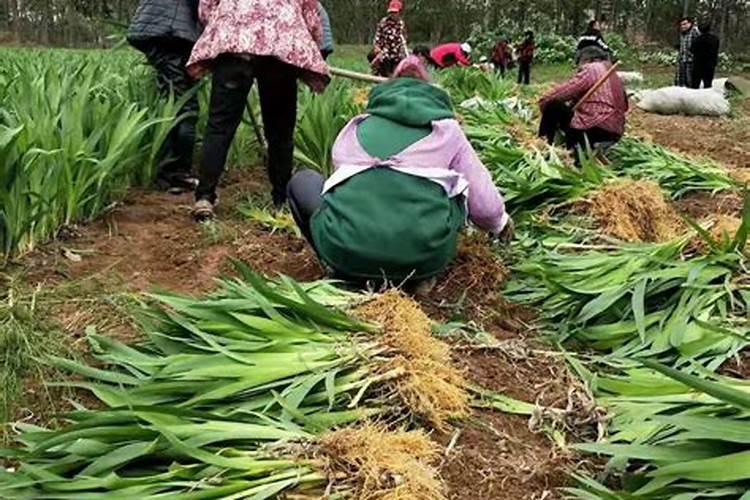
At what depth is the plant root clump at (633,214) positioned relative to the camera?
11.5 feet

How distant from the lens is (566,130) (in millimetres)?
5641

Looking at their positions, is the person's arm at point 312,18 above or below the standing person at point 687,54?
above

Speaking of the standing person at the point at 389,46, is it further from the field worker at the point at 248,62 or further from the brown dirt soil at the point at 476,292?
the brown dirt soil at the point at 476,292

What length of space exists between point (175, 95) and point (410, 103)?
1745mm

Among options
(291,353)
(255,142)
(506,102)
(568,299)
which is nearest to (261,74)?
(255,142)

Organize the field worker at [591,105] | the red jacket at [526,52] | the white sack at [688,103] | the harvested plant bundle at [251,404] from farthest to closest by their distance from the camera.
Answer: the red jacket at [526,52] → the white sack at [688,103] → the field worker at [591,105] → the harvested plant bundle at [251,404]

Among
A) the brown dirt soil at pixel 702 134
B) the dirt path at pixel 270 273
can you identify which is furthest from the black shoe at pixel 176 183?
the brown dirt soil at pixel 702 134

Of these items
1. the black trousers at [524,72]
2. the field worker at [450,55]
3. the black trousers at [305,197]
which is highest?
the black trousers at [305,197]

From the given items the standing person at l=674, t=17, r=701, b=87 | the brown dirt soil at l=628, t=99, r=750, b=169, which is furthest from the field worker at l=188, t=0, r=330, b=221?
the standing person at l=674, t=17, r=701, b=87

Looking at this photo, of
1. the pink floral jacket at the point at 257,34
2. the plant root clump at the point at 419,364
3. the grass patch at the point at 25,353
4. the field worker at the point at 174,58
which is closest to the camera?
the plant root clump at the point at 419,364

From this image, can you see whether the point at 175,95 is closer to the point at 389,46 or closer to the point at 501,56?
the point at 389,46

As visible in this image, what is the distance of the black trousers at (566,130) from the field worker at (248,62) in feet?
7.02

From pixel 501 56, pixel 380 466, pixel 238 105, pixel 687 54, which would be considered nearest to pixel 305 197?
pixel 238 105

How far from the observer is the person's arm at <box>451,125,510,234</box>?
283 cm
